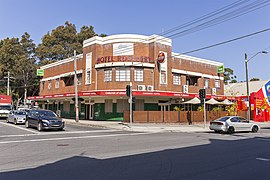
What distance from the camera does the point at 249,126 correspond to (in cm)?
2086

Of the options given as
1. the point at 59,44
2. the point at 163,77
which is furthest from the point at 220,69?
the point at 59,44

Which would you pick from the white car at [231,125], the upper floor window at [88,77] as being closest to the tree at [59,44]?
the upper floor window at [88,77]

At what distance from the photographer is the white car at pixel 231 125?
64.4 ft

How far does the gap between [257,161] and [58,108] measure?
120ft

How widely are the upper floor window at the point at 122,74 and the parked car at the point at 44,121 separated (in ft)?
37.8

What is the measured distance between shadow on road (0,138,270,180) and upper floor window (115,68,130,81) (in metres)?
21.2

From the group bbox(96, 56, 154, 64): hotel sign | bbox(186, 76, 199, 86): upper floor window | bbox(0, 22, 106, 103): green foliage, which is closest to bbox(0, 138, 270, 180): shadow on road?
bbox(96, 56, 154, 64): hotel sign

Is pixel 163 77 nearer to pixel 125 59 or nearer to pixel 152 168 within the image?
pixel 125 59

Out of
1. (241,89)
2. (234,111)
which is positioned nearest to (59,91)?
(234,111)

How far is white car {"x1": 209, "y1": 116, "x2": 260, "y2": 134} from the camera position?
1962 cm

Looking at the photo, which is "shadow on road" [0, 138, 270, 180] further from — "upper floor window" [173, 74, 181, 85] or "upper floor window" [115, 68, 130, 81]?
"upper floor window" [173, 74, 181, 85]

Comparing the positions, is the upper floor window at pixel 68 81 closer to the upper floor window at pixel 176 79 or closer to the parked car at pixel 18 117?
the parked car at pixel 18 117

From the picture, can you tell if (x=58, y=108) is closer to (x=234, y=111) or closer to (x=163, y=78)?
(x=163, y=78)

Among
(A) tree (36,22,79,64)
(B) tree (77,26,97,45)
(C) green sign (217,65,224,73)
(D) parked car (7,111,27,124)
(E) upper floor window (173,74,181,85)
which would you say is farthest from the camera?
(B) tree (77,26,97,45)
